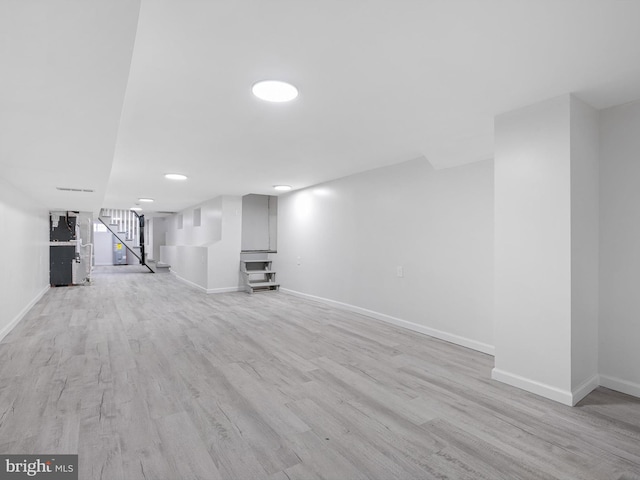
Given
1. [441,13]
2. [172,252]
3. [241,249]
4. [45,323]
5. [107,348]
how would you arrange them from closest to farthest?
[441,13]
[107,348]
[45,323]
[241,249]
[172,252]

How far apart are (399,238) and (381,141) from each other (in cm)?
146

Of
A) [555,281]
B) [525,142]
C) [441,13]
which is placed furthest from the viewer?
[525,142]

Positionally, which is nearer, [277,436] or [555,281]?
[277,436]

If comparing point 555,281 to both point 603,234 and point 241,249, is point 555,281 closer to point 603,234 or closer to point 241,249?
point 603,234

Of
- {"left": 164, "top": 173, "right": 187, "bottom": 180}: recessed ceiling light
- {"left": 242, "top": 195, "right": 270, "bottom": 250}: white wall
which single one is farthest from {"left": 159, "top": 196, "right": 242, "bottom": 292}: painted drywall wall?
{"left": 164, "top": 173, "right": 187, "bottom": 180}: recessed ceiling light

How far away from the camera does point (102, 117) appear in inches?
71.6

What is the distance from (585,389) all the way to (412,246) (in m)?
2.18

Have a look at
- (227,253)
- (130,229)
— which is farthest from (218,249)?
(130,229)

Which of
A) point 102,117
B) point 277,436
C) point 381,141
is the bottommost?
point 277,436

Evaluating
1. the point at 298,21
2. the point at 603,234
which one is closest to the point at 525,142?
the point at 603,234

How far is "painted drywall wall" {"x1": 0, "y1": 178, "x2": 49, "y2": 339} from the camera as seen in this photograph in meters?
3.60

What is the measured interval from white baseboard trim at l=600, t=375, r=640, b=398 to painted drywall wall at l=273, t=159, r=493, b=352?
91 centimetres

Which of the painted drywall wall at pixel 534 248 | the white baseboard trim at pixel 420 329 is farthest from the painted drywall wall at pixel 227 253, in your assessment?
the painted drywall wall at pixel 534 248

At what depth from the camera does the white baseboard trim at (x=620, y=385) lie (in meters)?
2.28
